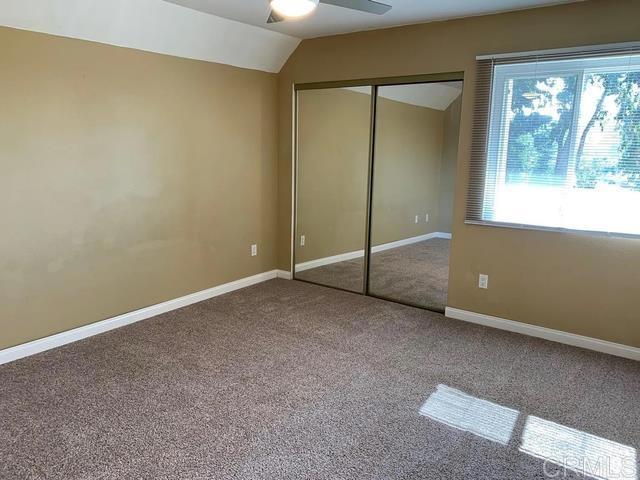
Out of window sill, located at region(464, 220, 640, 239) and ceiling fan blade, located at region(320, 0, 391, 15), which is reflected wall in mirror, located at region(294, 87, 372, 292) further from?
ceiling fan blade, located at region(320, 0, 391, 15)

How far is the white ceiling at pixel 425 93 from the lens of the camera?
377 centimetres

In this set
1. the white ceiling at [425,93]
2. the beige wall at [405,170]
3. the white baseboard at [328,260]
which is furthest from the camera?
the white baseboard at [328,260]

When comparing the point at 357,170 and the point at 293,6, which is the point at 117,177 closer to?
the point at 293,6

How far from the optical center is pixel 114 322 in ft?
11.7

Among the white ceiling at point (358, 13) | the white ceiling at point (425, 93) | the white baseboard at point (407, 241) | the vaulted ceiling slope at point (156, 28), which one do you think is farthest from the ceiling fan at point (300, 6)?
the white baseboard at point (407, 241)

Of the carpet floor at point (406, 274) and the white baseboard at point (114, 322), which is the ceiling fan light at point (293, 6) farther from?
the white baseboard at point (114, 322)

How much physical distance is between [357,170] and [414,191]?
0.60m

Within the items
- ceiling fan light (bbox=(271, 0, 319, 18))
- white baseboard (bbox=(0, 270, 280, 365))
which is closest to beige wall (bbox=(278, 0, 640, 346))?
ceiling fan light (bbox=(271, 0, 319, 18))

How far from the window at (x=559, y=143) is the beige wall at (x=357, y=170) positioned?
52cm

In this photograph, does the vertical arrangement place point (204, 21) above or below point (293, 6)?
above

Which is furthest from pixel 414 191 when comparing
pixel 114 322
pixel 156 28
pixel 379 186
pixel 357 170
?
pixel 114 322

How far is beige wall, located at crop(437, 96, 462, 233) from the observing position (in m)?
3.79

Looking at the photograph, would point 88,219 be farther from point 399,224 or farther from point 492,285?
point 492,285

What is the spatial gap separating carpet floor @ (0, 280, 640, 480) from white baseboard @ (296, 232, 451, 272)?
2.75 ft
